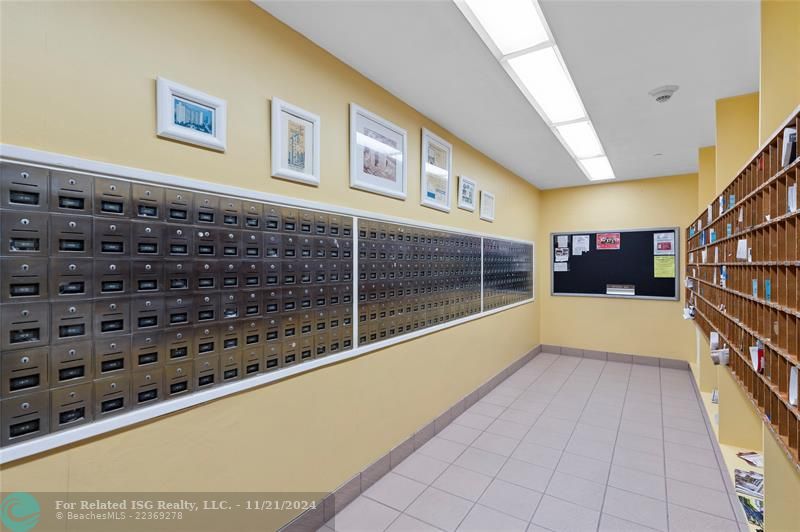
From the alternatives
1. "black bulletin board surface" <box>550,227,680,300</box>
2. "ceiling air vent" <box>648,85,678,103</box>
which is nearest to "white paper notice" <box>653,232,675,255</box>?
"black bulletin board surface" <box>550,227,680,300</box>

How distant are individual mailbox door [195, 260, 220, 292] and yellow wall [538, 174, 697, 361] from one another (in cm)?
502

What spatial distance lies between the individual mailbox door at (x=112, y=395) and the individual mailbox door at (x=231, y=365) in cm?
33

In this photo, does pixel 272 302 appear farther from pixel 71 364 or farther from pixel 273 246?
pixel 71 364

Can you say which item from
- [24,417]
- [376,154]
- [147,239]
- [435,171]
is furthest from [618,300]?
[24,417]

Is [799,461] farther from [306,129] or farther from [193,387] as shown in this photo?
[306,129]

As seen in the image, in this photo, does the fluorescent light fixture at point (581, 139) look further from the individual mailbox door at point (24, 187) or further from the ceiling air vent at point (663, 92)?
the individual mailbox door at point (24, 187)

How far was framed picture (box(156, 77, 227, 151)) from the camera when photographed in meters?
1.30

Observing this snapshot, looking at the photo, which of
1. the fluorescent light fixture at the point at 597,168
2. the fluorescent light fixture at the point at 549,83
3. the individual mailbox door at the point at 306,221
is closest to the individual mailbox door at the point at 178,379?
the individual mailbox door at the point at 306,221

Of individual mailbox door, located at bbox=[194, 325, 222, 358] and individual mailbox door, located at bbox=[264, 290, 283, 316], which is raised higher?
individual mailbox door, located at bbox=[264, 290, 283, 316]

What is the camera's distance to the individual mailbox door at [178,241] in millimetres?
1317

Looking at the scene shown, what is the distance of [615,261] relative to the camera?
5.09m

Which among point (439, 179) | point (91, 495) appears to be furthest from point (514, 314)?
point (91, 495)

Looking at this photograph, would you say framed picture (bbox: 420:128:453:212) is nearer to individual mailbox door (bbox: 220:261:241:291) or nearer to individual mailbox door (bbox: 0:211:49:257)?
individual mailbox door (bbox: 220:261:241:291)

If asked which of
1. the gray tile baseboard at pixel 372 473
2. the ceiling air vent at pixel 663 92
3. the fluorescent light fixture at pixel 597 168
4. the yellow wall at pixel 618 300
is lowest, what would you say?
the gray tile baseboard at pixel 372 473
